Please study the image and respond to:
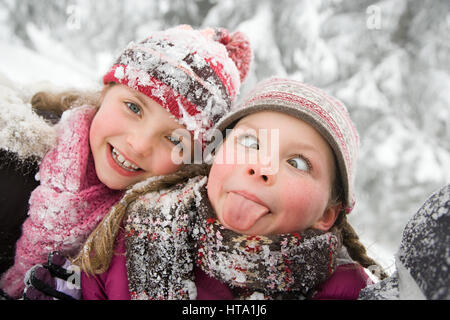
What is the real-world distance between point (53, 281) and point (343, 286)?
0.92m

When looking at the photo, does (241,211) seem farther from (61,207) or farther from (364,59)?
(364,59)

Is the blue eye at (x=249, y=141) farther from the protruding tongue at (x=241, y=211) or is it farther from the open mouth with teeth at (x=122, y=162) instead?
the open mouth with teeth at (x=122, y=162)

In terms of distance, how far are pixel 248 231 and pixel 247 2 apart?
8.46 feet

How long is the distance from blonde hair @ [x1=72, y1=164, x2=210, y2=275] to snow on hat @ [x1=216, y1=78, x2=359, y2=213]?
0.26m

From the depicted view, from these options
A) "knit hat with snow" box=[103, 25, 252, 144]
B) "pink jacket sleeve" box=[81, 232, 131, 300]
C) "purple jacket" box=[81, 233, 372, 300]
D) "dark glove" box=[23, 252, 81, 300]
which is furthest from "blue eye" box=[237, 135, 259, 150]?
"dark glove" box=[23, 252, 81, 300]

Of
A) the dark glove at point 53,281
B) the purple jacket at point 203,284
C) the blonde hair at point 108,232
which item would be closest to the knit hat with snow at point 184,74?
the blonde hair at point 108,232

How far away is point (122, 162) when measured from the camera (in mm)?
1254

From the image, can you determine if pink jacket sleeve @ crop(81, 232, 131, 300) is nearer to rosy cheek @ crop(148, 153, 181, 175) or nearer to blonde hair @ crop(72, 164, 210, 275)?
blonde hair @ crop(72, 164, 210, 275)

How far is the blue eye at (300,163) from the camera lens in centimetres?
95

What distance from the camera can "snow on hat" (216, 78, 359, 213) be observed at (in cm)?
98

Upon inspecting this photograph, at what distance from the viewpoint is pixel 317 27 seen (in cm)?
274

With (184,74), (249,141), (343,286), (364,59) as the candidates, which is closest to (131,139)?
(184,74)
